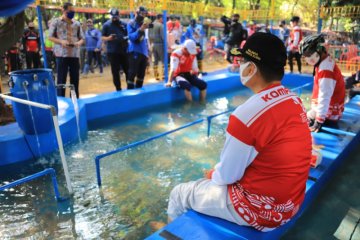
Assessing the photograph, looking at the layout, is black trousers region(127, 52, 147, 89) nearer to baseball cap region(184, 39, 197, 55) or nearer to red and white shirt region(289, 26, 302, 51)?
baseball cap region(184, 39, 197, 55)

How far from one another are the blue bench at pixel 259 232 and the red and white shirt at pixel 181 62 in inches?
139

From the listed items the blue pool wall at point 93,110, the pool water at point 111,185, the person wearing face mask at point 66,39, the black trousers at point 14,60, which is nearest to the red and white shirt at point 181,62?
the blue pool wall at point 93,110

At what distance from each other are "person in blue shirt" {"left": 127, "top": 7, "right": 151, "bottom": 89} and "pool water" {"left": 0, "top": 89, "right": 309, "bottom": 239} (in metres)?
1.85

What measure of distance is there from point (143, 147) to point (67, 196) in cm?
142

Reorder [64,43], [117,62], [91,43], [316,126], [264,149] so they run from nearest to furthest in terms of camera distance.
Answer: [264,149] → [316,126] → [64,43] → [117,62] → [91,43]

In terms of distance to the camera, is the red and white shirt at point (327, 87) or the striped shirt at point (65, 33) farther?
the striped shirt at point (65, 33)

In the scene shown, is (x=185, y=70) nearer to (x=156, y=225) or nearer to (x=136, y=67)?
(x=136, y=67)

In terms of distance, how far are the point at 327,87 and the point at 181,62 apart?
3735mm

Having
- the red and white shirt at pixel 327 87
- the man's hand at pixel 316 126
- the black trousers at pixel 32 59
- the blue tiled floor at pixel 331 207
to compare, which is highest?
the red and white shirt at pixel 327 87

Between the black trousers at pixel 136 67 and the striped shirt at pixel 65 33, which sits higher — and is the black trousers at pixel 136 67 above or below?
below

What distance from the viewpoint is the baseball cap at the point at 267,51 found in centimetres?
154

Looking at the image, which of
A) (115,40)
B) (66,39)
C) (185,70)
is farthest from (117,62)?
(185,70)

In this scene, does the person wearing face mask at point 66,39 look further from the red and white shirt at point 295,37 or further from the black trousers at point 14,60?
the red and white shirt at point 295,37

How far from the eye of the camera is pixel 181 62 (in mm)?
6523
